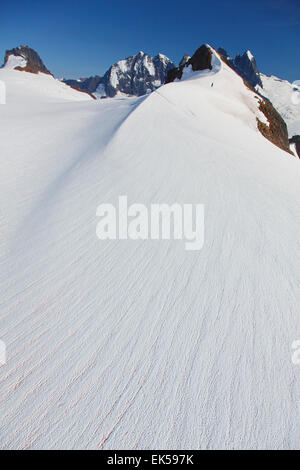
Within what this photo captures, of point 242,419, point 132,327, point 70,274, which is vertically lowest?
point 242,419

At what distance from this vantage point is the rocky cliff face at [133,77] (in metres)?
163

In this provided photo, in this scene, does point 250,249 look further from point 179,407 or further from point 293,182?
point 293,182

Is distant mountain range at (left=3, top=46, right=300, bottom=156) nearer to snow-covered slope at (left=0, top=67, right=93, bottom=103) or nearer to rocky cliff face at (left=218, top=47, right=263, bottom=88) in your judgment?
rocky cliff face at (left=218, top=47, right=263, bottom=88)

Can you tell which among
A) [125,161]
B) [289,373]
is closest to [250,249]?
[289,373]

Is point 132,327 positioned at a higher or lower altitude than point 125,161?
lower

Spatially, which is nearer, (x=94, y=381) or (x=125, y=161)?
(x=94, y=381)

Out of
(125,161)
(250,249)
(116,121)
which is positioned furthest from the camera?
(116,121)

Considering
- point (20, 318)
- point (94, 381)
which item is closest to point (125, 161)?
point (20, 318)

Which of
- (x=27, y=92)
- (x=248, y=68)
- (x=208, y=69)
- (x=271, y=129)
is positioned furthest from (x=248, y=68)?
(x=27, y=92)

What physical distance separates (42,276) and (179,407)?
6.39 ft

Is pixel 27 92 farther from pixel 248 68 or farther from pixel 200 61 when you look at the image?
pixel 248 68

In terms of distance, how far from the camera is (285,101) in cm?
14638

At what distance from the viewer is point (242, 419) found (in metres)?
1.68

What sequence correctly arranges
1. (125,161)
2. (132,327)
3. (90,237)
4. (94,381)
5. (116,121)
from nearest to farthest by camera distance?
(94,381) → (132,327) → (90,237) → (125,161) → (116,121)
